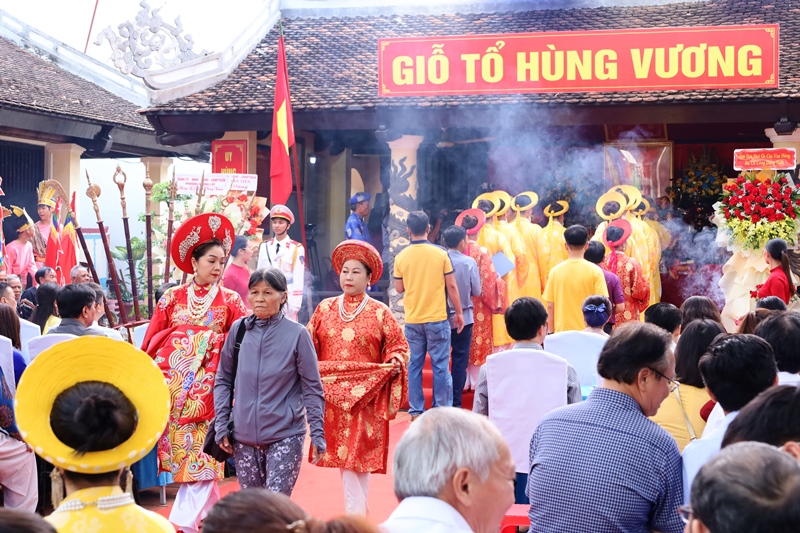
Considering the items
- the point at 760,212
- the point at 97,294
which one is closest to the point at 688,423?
the point at 97,294

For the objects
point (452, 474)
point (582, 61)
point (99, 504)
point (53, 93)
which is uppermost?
point (53, 93)

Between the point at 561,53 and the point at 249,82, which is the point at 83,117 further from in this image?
the point at 561,53

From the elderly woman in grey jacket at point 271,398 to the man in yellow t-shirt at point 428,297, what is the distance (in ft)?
10.6

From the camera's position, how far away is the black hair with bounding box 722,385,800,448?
2428 millimetres

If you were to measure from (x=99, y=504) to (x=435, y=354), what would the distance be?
5.77m

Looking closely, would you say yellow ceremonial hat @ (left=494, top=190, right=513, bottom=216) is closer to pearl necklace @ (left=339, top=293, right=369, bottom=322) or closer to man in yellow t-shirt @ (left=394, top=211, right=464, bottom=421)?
man in yellow t-shirt @ (left=394, top=211, right=464, bottom=421)

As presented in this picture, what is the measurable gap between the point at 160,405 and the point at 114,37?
14855mm

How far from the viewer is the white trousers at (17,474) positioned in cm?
501

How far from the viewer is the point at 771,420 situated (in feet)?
8.03

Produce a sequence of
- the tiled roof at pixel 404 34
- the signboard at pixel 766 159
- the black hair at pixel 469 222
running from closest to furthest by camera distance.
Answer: the black hair at pixel 469 222 < the signboard at pixel 766 159 < the tiled roof at pixel 404 34

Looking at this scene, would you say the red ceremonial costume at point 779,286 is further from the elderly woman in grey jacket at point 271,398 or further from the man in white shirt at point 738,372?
the man in white shirt at point 738,372

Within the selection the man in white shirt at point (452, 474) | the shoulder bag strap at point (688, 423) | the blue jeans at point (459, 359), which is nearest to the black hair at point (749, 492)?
the man in white shirt at point (452, 474)

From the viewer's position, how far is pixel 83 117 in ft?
52.4

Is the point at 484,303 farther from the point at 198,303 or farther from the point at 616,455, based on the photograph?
the point at 616,455
